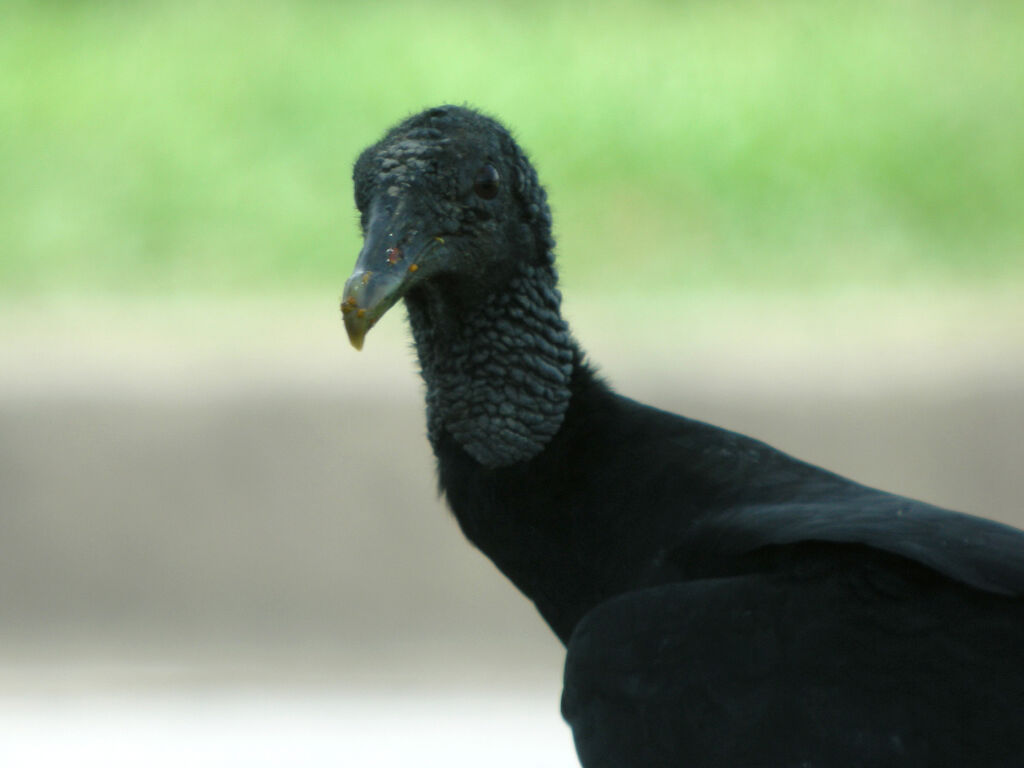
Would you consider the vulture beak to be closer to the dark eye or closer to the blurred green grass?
the dark eye

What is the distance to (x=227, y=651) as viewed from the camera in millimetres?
4848

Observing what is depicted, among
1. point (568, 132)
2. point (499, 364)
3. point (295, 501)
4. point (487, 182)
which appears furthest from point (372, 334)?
point (487, 182)

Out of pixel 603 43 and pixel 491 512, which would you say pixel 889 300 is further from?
pixel 491 512

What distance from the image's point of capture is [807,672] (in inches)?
77.7

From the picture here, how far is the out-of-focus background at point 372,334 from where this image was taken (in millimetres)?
4754

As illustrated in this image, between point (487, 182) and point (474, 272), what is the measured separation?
140mm

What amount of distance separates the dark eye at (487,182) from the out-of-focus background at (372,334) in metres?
2.40

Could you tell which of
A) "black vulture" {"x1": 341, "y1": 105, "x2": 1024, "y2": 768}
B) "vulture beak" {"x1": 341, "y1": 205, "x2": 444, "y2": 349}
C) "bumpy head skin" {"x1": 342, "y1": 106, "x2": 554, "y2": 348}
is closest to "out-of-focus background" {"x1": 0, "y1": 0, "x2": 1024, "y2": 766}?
"black vulture" {"x1": 341, "y1": 105, "x2": 1024, "y2": 768}

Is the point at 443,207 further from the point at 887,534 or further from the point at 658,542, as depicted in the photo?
the point at 887,534

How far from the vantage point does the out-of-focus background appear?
15.6 ft

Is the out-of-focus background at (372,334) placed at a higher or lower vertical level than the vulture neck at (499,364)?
higher

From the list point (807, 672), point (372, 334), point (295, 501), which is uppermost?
point (372, 334)

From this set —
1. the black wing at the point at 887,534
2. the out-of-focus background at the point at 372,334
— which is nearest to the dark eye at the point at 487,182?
the black wing at the point at 887,534

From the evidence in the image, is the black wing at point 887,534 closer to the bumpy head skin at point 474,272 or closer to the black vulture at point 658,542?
the black vulture at point 658,542
